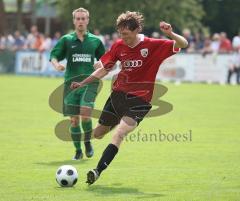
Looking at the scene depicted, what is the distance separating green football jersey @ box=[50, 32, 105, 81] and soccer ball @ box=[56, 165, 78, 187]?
3.38 metres

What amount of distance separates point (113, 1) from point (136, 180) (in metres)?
40.6

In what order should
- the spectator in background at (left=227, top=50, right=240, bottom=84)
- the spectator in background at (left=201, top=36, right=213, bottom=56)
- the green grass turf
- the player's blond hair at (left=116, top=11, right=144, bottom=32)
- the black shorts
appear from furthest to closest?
the spectator in background at (left=201, top=36, right=213, bottom=56)
the spectator in background at (left=227, top=50, right=240, bottom=84)
the black shorts
the player's blond hair at (left=116, top=11, right=144, bottom=32)
the green grass turf

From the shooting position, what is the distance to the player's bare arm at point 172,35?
947cm

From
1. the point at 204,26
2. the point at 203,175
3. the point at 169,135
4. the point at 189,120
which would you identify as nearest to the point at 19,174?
the point at 203,175

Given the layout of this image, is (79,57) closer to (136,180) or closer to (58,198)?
(136,180)

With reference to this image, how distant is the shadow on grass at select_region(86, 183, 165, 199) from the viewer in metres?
9.07

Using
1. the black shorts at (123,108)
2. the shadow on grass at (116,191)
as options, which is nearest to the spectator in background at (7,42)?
the black shorts at (123,108)

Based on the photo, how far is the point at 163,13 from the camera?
4988 centimetres

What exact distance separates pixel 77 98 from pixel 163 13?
3774cm

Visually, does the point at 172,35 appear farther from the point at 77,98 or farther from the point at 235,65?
the point at 235,65

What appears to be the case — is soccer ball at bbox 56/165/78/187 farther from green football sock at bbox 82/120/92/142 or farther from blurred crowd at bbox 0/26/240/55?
blurred crowd at bbox 0/26/240/55

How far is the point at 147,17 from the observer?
49500 millimetres

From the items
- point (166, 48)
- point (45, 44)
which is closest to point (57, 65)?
point (166, 48)

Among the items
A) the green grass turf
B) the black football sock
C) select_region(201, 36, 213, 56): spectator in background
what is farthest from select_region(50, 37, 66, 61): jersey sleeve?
select_region(201, 36, 213, 56): spectator in background
